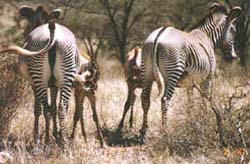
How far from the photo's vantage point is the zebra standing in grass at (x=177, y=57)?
1065cm

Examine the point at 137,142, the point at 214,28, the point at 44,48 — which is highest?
the point at 214,28

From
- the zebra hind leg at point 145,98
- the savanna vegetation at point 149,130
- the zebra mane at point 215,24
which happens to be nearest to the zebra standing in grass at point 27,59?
the savanna vegetation at point 149,130

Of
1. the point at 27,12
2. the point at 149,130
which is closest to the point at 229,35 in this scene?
the point at 149,130

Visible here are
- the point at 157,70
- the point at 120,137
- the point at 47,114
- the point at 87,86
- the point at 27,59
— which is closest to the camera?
the point at 27,59

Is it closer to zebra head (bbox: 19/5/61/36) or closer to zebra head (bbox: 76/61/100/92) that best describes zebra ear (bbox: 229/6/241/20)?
zebra head (bbox: 76/61/100/92)

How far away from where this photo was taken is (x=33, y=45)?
977cm

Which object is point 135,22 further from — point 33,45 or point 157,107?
point 33,45

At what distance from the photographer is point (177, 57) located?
35.4 feet

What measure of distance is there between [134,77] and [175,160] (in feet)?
12.8

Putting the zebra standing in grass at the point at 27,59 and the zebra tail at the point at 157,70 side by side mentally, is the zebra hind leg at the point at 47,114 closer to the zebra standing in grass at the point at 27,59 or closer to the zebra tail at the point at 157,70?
the zebra standing in grass at the point at 27,59

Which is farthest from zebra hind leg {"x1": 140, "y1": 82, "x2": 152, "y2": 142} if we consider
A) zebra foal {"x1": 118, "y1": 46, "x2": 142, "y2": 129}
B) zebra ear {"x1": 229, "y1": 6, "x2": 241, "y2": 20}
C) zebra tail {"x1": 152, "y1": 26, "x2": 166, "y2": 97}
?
zebra ear {"x1": 229, "y1": 6, "x2": 241, "y2": 20}

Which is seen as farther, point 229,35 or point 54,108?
point 229,35

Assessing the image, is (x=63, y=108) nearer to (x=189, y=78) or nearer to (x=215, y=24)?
(x=189, y=78)

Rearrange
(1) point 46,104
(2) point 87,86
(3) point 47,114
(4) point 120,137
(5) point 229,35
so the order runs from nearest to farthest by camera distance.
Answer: (1) point 46,104
(3) point 47,114
(2) point 87,86
(4) point 120,137
(5) point 229,35
